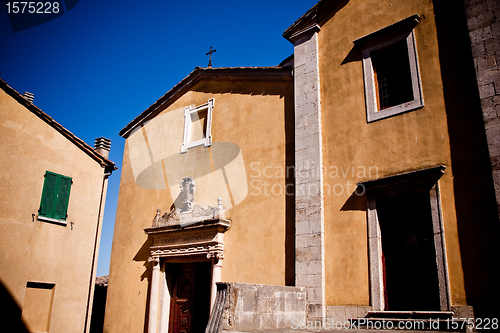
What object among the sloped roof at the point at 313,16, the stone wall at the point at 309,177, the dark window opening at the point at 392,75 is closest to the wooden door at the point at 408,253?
the stone wall at the point at 309,177

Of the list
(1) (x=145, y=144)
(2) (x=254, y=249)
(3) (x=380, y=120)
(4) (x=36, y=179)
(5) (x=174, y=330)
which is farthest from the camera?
(1) (x=145, y=144)

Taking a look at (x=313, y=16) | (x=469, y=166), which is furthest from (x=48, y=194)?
(x=469, y=166)

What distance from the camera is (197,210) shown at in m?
10.3

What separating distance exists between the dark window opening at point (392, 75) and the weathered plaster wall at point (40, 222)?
9228 mm

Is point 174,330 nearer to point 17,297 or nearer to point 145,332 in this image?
point 145,332

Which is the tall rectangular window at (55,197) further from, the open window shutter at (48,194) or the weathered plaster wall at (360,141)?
the weathered plaster wall at (360,141)

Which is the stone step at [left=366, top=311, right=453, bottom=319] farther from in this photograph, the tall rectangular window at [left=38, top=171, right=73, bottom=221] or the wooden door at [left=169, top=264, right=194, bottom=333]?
the tall rectangular window at [left=38, top=171, right=73, bottom=221]

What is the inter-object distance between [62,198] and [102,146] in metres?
2.58

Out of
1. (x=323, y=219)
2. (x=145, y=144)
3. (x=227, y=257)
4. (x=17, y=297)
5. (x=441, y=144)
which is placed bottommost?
(x=17, y=297)

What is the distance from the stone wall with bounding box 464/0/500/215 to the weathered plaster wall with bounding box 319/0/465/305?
0.68 m

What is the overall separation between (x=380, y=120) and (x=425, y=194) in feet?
5.41

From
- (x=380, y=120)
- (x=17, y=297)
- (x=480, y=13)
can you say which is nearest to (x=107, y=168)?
(x=17, y=297)

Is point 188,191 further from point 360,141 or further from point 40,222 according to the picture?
point 360,141

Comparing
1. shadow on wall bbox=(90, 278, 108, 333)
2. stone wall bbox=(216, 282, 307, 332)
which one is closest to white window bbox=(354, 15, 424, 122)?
stone wall bbox=(216, 282, 307, 332)
